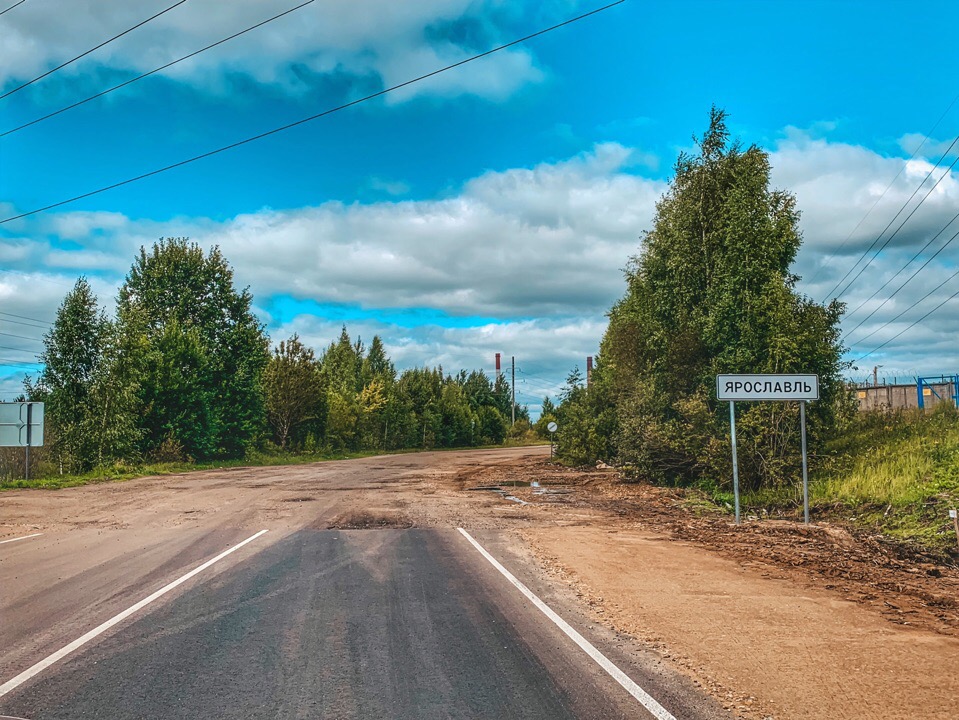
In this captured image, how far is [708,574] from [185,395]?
37102 millimetres

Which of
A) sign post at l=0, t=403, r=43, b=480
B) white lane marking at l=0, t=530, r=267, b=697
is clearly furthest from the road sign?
white lane marking at l=0, t=530, r=267, b=697

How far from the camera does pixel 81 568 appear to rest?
32.8 feet

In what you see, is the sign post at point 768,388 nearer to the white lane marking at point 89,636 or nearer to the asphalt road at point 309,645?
the asphalt road at point 309,645

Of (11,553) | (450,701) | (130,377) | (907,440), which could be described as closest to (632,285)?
(907,440)

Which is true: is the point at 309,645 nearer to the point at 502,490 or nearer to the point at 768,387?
the point at 768,387

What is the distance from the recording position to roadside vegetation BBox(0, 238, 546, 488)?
113 feet

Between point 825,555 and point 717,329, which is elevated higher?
point 717,329

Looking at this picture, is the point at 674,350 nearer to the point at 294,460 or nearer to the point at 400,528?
the point at 400,528

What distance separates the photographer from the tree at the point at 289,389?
166 feet

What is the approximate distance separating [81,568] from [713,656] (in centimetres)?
870

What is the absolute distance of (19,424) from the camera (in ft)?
88.5

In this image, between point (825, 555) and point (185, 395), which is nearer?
point (825, 555)

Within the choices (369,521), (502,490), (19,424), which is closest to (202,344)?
(19,424)

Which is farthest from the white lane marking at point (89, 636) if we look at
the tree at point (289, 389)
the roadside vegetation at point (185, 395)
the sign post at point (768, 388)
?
the tree at point (289, 389)
